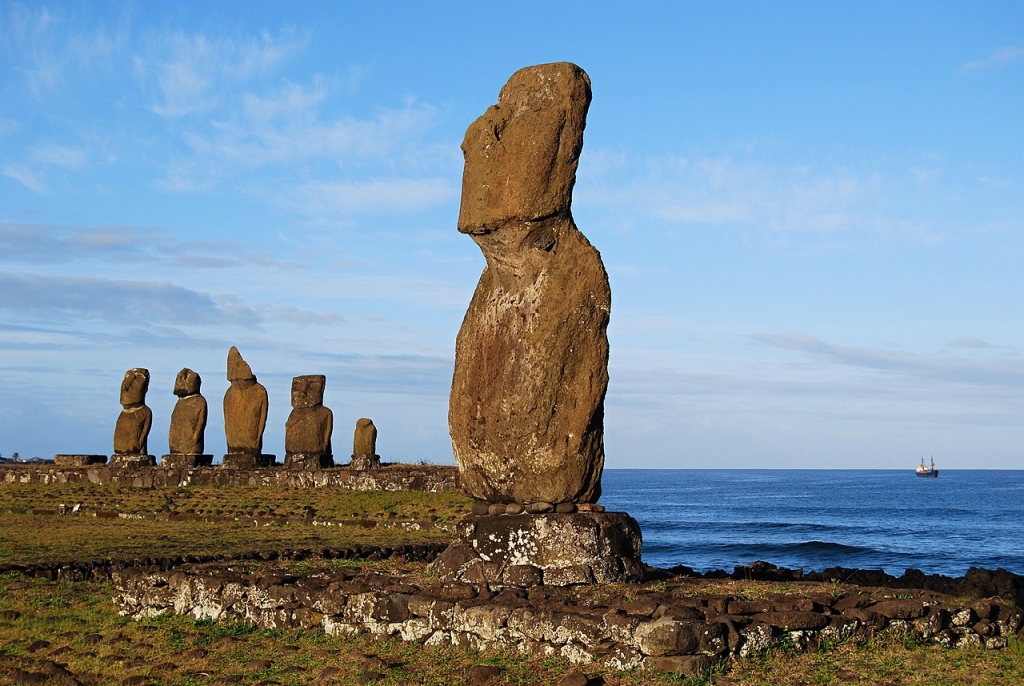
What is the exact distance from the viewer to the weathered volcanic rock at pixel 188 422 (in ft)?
89.8

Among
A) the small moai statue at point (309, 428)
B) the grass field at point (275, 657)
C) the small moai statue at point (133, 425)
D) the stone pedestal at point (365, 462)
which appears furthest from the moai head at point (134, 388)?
the grass field at point (275, 657)

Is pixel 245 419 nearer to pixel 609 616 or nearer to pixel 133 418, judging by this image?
pixel 133 418

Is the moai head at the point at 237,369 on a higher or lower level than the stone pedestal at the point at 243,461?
higher

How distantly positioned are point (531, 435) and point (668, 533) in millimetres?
37870

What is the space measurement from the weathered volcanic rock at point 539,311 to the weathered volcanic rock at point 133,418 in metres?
21.4

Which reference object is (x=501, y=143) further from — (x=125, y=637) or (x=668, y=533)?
(x=668, y=533)

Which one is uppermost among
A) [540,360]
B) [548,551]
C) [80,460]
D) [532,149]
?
[532,149]

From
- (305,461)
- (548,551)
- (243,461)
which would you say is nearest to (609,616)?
(548,551)

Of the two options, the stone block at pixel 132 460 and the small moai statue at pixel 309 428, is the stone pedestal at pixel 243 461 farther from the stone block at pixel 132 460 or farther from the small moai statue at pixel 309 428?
the stone block at pixel 132 460

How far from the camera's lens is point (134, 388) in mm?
28875

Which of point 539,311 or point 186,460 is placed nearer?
point 539,311

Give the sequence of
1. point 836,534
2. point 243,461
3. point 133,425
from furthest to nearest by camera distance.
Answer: point 836,534 → point 133,425 → point 243,461

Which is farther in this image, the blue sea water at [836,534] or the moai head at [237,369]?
the blue sea water at [836,534]

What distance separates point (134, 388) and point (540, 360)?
22.6 meters
